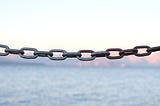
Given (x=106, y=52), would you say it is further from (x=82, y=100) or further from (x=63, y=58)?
(x=82, y=100)

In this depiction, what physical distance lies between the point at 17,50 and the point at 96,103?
37.9 m

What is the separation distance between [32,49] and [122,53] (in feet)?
3.18

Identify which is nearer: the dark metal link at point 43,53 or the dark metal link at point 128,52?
the dark metal link at point 128,52

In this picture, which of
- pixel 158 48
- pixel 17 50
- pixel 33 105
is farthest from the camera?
pixel 33 105

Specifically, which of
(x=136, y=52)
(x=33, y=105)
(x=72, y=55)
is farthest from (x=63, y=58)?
(x=33, y=105)

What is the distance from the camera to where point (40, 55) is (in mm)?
5004

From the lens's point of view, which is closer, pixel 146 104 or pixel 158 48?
pixel 158 48

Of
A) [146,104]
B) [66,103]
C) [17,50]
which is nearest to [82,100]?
[66,103]

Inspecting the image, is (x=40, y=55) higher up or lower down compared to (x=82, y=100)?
higher up

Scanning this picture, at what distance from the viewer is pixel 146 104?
4425 cm

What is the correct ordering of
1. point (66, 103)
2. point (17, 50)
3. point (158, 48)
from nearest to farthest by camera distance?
point (158, 48), point (17, 50), point (66, 103)

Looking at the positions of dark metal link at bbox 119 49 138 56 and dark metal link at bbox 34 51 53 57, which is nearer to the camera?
dark metal link at bbox 119 49 138 56

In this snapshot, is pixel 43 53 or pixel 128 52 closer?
pixel 128 52

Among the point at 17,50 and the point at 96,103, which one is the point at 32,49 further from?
the point at 96,103
